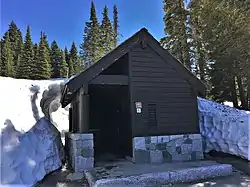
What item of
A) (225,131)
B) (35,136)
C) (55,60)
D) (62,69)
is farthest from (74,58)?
(225,131)

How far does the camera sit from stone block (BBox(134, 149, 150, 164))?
7.21 m

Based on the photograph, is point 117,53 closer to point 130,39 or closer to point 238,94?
point 130,39

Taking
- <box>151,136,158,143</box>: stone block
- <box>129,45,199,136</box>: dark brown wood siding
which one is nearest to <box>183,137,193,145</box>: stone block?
<box>129,45,199,136</box>: dark brown wood siding

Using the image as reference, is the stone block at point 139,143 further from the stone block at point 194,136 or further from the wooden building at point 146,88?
the stone block at point 194,136

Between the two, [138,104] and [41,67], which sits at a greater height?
[41,67]

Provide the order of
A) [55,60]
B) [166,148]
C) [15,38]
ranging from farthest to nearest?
[15,38] < [55,60] < [166,148]

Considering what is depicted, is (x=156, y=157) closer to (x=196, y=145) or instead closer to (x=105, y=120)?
(x=196, y=145)

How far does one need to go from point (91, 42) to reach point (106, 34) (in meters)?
3.00

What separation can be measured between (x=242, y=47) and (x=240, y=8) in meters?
2.03

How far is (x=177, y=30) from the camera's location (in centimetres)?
1689

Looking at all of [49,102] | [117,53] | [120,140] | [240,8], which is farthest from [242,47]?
[49,102]

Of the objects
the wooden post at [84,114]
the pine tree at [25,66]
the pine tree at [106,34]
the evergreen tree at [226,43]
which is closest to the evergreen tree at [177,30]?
the evergreen tree at [226,43]

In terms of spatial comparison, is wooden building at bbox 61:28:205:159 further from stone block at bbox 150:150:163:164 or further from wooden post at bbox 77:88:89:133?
stone block at bbox 150:150:163:164

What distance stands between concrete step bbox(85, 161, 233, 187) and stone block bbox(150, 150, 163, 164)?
73 cm
